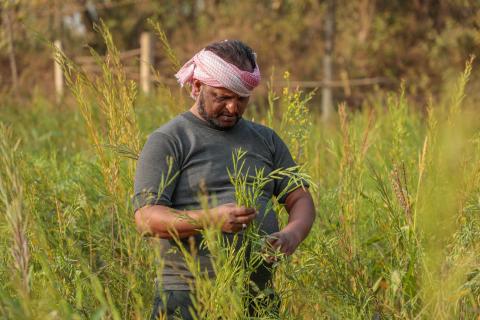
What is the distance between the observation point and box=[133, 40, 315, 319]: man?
2.43 m

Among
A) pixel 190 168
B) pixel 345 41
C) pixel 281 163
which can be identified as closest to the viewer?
pixel 190 168

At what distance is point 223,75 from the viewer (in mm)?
2578

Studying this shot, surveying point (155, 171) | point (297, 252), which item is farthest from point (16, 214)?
point (297, 252)

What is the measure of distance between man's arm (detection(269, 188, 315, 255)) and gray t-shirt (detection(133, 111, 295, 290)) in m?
0.07

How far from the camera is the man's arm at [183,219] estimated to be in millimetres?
2178

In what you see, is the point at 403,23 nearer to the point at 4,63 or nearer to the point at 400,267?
the point at 4,63

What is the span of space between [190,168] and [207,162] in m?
0.06

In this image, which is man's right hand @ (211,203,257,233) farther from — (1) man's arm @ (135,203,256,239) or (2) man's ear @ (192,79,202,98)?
(2) man's ear @ (192,79,202,98)

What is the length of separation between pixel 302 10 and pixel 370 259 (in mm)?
13685

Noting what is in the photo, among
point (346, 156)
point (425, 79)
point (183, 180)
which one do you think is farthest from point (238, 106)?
point (425, 79)

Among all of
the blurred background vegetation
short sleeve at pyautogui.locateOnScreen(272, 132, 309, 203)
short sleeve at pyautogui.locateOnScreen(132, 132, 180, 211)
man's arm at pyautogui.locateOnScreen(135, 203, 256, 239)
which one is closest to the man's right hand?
man's arm at pyautogui.locateOnScreen(135, 203, 256, 239)

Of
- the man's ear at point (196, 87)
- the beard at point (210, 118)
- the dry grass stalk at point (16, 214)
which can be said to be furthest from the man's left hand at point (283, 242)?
the dry grass stalk at point (16, 214)

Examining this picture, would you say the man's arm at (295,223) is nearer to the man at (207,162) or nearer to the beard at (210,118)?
the man at (207,162)

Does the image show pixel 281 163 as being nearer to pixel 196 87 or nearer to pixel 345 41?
pixel 196 87
